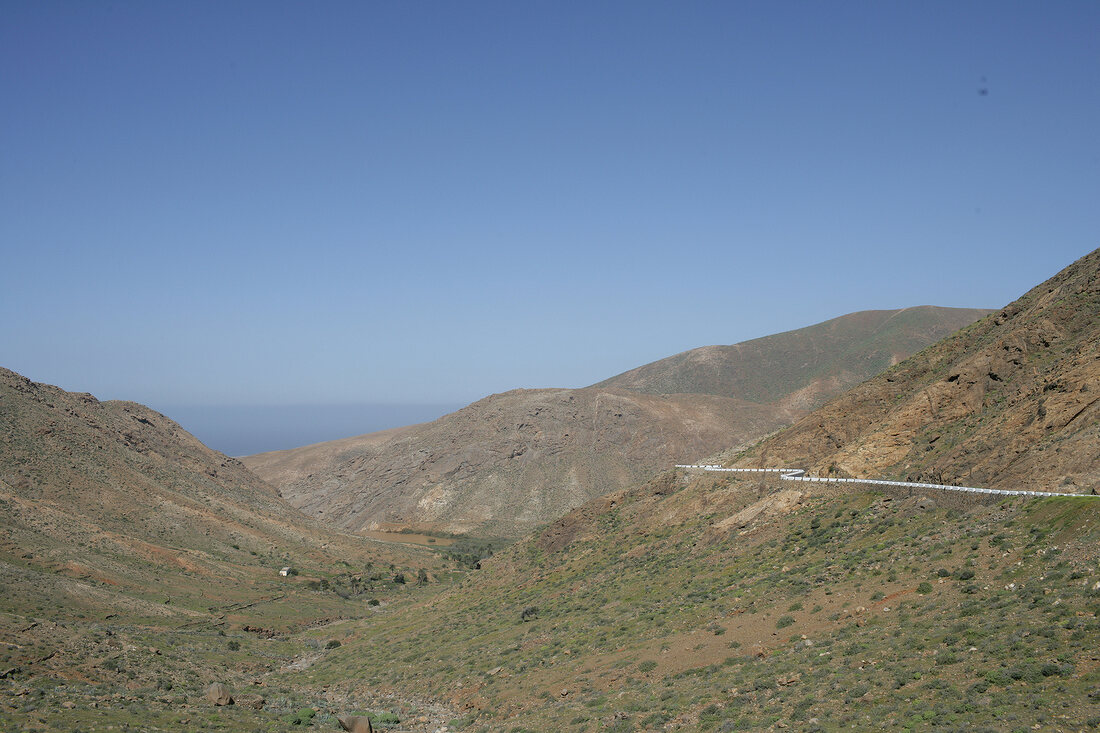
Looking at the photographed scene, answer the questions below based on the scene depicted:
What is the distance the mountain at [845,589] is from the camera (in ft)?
50.3

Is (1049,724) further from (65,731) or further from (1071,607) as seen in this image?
(65,731)

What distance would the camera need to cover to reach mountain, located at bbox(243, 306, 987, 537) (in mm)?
89062

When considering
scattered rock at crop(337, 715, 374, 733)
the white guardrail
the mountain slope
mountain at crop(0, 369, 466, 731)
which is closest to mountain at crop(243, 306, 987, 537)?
the mountain slope

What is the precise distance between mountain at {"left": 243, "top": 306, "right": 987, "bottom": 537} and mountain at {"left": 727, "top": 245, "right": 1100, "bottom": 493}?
48.8 metres

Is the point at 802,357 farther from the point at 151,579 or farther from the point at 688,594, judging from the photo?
the point at 688,594

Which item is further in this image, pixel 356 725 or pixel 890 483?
pixel 890 483

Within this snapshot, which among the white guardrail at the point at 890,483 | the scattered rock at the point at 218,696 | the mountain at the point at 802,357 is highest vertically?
the mountain at the point at 802,357

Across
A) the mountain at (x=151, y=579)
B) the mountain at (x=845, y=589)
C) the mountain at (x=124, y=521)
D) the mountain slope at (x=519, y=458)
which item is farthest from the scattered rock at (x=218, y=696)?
the mountain slope at (x=519, y=458)

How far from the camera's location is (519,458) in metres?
94.8

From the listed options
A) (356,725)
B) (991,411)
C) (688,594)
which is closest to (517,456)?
(688,594)

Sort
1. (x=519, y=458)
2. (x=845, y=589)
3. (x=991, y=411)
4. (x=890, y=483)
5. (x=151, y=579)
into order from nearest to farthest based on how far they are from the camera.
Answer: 1. (x=845, y=589)
2. (x=890, y=483)
3. (x=991, y=411)
4. (x=151, y=579)
5. (x=519, y=458)

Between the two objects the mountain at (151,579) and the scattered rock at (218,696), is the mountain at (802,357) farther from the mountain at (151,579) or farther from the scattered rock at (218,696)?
the scattered rock at (218,696)

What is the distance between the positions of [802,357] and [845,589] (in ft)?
440

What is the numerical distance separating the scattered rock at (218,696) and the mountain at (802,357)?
372 ft
